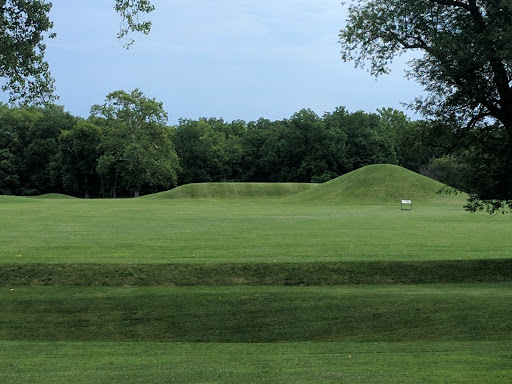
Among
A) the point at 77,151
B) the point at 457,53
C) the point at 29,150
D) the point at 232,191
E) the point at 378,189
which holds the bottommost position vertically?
the point at 232,191

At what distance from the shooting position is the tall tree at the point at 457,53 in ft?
47.7

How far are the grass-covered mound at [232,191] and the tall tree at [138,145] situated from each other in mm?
15316

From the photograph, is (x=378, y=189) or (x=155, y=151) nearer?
(x=378, y=189)

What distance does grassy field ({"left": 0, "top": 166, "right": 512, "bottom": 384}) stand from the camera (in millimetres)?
8656

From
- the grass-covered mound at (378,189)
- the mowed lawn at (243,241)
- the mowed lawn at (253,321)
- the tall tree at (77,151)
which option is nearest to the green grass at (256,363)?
the mowed lawn at (253,321)

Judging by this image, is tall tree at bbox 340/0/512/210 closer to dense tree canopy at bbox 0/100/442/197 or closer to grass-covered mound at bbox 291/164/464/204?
grass-covered mound at bbox 291/164/464/204

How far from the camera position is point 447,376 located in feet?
25.7

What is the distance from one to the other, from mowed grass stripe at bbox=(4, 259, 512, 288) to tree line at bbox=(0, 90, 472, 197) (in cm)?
8169

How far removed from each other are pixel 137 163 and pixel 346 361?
9163cm

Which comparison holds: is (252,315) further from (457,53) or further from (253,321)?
(457,53)

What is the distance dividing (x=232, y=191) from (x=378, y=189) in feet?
75.5

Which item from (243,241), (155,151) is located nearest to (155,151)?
(155,151)

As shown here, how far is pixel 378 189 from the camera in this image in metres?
69.4

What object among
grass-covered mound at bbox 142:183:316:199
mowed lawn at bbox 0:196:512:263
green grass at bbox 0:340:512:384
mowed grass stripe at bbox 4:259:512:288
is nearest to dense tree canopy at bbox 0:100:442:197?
grass-covered mound at bbox 142:183:316:199
